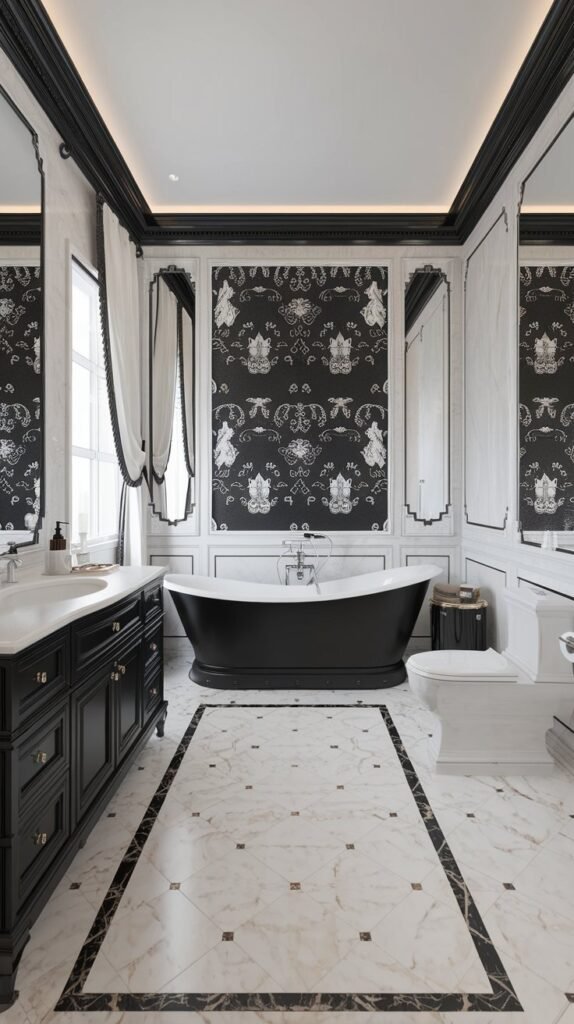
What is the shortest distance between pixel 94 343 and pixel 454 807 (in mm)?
3134

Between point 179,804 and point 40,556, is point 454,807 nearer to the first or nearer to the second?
point 179,804

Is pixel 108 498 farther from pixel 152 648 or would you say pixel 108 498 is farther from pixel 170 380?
pixel 152 648

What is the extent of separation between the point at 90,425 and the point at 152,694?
1.68 metres

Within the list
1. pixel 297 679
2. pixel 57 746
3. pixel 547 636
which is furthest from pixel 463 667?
pixel 57 746

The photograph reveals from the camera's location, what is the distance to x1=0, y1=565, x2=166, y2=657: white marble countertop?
4.94 ft

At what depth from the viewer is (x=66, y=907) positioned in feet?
5.49

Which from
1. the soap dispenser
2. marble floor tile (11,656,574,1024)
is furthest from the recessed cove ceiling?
marble floor tile (11,656,574,1024)

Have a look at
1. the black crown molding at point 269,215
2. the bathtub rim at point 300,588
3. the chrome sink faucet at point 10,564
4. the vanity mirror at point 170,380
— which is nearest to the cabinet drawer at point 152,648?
the bathtub rim at point 300,588

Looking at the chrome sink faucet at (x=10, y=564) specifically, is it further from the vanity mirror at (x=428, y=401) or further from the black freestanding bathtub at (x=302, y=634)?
the vanity mirror at (x=428, y=401)

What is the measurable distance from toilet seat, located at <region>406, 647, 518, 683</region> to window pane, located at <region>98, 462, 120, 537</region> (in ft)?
6.94

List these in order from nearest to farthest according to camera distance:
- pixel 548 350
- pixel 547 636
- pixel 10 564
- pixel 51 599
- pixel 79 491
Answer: pixel 10 564 < pixel 51 599 < pixel 547 636 < pixel 548 350 < pixel 79 491

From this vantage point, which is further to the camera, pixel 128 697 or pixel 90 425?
pixel 90 425

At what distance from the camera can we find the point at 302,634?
3.36 meters

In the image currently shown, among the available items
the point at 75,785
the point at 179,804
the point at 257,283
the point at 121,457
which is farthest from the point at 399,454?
the point at 75,785
